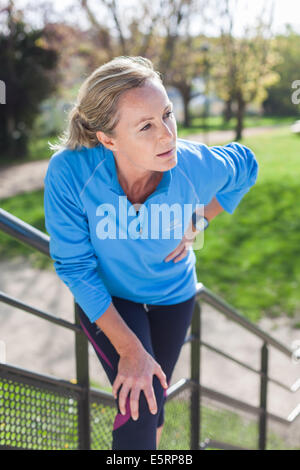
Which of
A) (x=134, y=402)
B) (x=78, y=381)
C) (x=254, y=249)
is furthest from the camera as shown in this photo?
(x=254, y=249)

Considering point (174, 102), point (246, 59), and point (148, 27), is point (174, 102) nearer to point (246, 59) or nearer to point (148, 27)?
point (148, 27)

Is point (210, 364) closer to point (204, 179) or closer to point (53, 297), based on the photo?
point (53, 297)

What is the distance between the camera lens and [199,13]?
11.5 metres

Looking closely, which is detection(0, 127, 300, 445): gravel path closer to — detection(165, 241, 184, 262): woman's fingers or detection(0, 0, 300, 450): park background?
detection(0, 0, 300, 450): park background

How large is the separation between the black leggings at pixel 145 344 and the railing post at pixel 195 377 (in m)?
0.52

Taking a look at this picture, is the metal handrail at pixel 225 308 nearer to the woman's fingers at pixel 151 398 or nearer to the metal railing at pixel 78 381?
the metal railing at pixel 78 381

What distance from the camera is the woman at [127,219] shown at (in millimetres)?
1352

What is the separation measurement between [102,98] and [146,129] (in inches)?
5.9

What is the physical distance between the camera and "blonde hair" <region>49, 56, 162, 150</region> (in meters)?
1.33

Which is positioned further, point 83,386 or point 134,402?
point 83,386

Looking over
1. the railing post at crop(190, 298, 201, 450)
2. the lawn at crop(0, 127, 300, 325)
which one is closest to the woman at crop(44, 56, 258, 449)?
the railing post at crop(190, 298, 201, 450)

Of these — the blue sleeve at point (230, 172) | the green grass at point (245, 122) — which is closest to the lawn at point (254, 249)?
the blue sleeve at point (230, 172)

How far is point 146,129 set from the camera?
1.38m

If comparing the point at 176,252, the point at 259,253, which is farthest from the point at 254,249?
the point at 176,252
